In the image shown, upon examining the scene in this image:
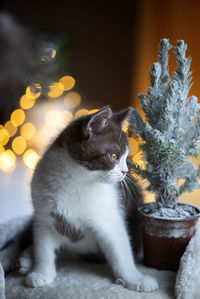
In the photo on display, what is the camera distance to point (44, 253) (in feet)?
2.92

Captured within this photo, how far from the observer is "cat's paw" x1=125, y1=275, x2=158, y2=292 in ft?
2.62

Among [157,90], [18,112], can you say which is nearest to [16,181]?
[18,112]

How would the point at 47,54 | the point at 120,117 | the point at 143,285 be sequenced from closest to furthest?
the point at 143,285
the point at 120,117
the point at 47,54

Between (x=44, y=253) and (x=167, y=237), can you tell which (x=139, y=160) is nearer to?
(x=167, y=237)

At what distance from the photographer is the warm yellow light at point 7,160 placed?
2969 millimetres

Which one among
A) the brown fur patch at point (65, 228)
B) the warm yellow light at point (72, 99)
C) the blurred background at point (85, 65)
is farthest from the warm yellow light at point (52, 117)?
the brown fur patch at point (65, 228)

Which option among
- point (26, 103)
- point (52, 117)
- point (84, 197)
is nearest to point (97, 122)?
point (84, 197)

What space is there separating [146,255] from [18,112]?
2.69 m

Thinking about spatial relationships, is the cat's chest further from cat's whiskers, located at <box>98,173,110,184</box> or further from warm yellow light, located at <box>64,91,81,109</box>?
warm yellow light, located at <box>64,91,81,109</box>

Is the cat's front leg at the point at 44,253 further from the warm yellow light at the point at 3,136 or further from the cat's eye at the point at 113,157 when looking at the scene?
the warm yellow light at the point at 3,136

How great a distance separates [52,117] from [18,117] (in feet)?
1.37

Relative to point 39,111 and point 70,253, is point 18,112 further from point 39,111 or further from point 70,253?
point 70,253

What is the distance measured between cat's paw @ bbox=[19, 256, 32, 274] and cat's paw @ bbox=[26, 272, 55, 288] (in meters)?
0.06

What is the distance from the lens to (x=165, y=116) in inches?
33.8
